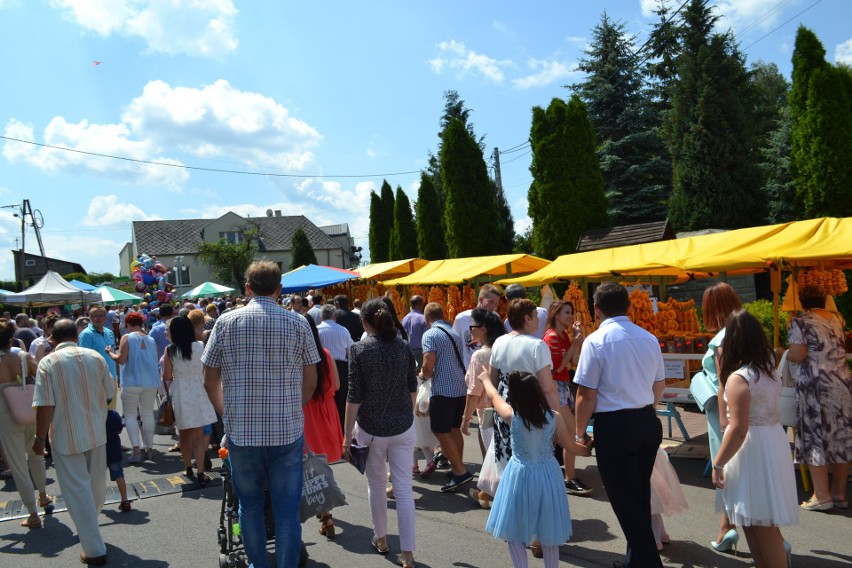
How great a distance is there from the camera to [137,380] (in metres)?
8.28

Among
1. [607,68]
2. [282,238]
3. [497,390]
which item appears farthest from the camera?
[282,238]

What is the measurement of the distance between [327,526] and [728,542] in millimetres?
3010

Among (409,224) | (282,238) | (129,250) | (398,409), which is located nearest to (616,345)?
(398,409)

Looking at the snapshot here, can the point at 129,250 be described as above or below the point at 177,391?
above

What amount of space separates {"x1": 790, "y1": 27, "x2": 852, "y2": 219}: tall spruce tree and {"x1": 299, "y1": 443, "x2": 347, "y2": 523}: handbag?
48.8ft

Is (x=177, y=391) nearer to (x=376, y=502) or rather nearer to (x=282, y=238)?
(x=376, y=502)

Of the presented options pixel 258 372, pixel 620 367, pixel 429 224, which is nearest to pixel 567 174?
pixel 429 224

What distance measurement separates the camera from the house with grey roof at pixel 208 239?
192ft

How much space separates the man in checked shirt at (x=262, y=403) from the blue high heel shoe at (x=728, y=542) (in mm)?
2932

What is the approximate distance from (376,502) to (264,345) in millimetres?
1743

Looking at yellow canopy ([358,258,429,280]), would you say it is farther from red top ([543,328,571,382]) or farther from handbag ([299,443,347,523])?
handbag ([299,443,347,523])

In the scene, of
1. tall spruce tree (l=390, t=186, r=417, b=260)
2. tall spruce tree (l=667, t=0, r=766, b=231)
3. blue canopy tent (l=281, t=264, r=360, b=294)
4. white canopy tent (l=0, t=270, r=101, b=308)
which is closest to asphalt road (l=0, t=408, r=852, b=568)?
blue canopy tent (l=281, t=264, r=360, b=294)

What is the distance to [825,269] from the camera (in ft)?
21.4

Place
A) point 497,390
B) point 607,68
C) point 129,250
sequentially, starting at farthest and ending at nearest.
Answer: point 129,250 → point 607,68 → point 497,390
